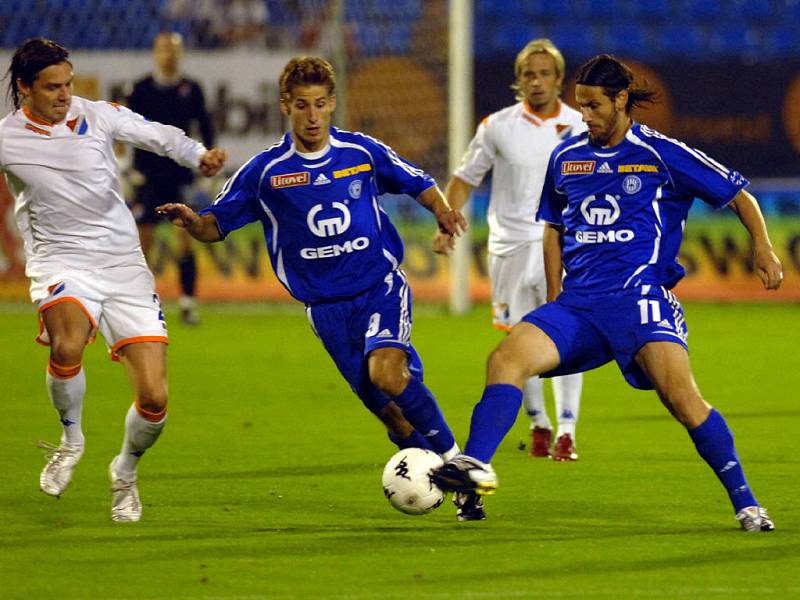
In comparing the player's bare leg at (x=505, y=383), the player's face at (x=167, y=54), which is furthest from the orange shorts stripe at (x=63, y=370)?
the player's face at (x=167, y=54)

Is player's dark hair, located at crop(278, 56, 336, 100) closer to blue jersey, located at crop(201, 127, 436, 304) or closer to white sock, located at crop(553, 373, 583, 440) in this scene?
blue jersey, located at crop(201, 127, 436, 304)

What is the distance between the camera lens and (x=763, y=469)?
767 centimetres

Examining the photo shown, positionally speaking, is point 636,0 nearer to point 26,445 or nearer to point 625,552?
point 26,445

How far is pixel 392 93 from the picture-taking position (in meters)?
16.6

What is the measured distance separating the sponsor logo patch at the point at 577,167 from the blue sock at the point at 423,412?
101 cm

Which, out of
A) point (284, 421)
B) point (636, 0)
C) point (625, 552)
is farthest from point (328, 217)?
point (636, 0)

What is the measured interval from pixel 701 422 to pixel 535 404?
2.33 m

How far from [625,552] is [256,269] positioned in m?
11.2

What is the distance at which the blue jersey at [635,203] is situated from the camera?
6.27 m

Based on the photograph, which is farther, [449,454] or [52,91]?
[449,454]

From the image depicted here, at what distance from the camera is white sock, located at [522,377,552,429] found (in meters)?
8.30

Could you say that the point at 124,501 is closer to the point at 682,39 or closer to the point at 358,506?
the point at 358,506

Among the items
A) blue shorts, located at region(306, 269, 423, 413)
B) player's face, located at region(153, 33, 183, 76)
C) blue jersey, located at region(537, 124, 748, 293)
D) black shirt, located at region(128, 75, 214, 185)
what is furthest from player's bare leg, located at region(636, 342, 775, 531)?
player's face, located at region(153, 33, 183, 76)

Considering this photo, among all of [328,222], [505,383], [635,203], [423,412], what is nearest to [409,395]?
[423,412]
